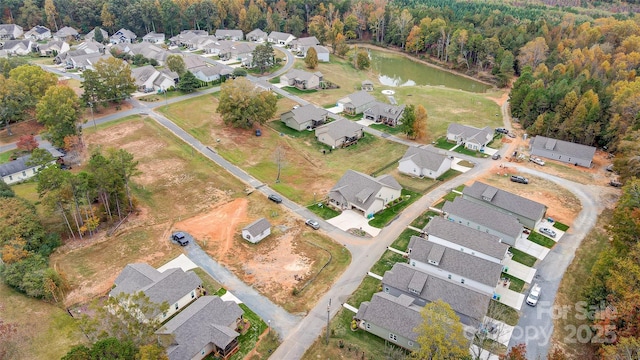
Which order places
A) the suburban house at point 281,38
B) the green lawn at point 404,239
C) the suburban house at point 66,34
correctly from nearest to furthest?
the green lawn at point 404,239 < the suburban house at point 66,34 < the suburban house at point 281,38

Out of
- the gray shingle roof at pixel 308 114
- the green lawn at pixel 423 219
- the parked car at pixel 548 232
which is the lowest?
the green lawn at pixel 423 219

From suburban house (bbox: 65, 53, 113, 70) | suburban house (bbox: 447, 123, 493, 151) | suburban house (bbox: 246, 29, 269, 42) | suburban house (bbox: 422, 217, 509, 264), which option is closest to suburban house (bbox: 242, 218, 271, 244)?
suburban house (bbox: 422, 217, 509, 264)

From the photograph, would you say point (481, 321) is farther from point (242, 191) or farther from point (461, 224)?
point (242, 191)

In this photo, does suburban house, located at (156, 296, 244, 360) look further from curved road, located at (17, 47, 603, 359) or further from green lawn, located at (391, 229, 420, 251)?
green lawn, located at (391, 229, 420, 251)

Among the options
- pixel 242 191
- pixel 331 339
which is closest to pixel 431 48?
pixel 242 191

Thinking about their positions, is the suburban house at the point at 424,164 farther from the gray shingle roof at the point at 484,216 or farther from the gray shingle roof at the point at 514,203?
the gray shingle roof at the point at 484,216

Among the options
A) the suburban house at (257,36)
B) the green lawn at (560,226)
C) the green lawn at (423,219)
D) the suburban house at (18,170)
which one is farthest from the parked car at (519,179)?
the suburban house at (257,36)

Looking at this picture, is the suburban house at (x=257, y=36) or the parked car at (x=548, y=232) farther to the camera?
the suburban house at (x=257, y=36)

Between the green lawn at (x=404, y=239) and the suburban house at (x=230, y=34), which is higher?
the suburban house at (x=230, y=34)

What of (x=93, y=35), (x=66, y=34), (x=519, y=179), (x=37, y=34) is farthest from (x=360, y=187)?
(x=37, y=34)
